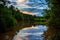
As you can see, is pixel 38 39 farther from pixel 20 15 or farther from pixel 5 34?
pixel 20 15

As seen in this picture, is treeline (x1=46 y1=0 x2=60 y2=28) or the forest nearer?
treeline (x1=46 y1=0 x2=60 y2=28)

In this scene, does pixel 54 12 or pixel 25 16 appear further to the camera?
pixel 25 16

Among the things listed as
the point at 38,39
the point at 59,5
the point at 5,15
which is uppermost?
the point at 5,15

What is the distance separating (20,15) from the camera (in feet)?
41.1

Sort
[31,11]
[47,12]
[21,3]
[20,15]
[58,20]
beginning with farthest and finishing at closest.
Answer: [20,15] < [31,11] < [21,3] < [47,12] < [58,20]

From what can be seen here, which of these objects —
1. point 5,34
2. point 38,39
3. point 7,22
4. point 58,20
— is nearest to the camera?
point 58,20

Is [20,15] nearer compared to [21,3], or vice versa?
[21,3]

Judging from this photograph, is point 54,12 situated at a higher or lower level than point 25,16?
lower

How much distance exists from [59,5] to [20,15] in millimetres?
6047

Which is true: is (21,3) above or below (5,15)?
above

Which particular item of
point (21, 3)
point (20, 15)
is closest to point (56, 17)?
point (21, 3)

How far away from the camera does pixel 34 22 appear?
41.6 feet

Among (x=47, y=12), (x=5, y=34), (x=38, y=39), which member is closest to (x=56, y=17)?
(x=47, y=12)

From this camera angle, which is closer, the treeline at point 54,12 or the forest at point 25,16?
the treeline at point 54,12
